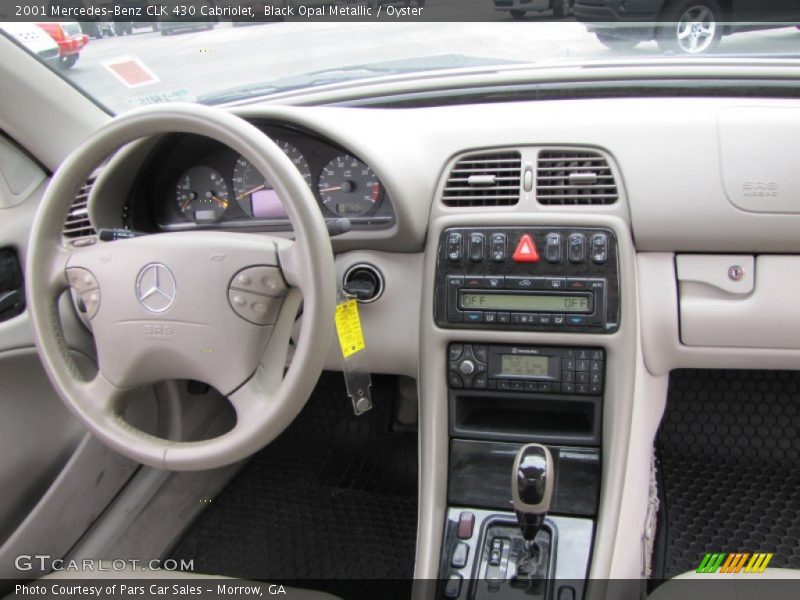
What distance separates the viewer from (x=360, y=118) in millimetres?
1619

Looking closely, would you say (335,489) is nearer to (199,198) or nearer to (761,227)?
(199,198)

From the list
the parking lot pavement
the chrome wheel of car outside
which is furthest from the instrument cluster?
the chrome wheel of car outside

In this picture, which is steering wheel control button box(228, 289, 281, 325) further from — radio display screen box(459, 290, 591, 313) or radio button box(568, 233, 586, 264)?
radio button box(568, 233, 586, 264)

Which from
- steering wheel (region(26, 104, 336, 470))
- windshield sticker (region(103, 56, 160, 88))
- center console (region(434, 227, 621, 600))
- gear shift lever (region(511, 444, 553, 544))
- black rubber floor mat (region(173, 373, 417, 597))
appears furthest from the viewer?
black rubber floor mat (region(173, 373, 417, 597))

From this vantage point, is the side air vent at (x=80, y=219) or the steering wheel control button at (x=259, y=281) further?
the side air vent at (x=80, y=219)

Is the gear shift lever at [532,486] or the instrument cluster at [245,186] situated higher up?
the instrument cluster at [245,186]

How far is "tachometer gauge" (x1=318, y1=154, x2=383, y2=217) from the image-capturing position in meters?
1.64

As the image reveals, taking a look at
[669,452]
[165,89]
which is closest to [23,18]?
[165,89]

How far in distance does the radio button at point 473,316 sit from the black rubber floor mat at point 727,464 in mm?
798

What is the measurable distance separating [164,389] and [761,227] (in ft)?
4.99

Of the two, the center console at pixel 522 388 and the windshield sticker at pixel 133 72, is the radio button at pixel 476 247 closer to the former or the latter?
the center console at pixel 522 388

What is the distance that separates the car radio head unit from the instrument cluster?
0.67 ft

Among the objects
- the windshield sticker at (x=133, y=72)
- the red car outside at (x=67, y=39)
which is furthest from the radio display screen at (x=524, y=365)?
the red car outside at (x=67, y=39)

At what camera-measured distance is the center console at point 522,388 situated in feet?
4.96
